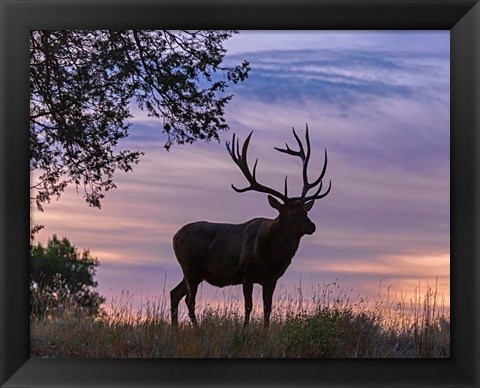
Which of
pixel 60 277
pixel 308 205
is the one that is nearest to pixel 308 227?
pixel 308 205

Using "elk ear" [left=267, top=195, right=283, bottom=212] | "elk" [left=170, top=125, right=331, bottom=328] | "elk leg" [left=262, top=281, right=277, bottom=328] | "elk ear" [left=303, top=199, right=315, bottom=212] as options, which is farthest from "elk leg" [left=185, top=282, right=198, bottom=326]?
"elk ear" [left=303, top=199, right=315, bottom=212]

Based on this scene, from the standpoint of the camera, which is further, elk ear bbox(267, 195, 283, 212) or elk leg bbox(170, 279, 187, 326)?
elk leg bbox(170, 279, 187, 326)

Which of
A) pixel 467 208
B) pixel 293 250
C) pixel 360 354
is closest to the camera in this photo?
pixel 467 208

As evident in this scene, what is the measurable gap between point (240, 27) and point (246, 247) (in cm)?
231

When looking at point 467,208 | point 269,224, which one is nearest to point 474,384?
point 467,208

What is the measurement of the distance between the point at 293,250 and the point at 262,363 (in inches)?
66.6

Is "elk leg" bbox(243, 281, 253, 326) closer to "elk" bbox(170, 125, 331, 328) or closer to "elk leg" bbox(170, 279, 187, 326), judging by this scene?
"elk" bbox(170, 125, 331, 328)

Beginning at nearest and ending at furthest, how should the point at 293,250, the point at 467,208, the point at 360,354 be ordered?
the point at 467,208 → the point at 360,354 → the point at 293,250

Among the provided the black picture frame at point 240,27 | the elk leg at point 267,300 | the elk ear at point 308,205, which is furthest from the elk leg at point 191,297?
the black picture frame at point 240,27

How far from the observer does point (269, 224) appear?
7.55m

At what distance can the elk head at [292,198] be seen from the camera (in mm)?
6871

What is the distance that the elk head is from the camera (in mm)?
6871

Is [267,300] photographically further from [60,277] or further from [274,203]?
[60,277]
